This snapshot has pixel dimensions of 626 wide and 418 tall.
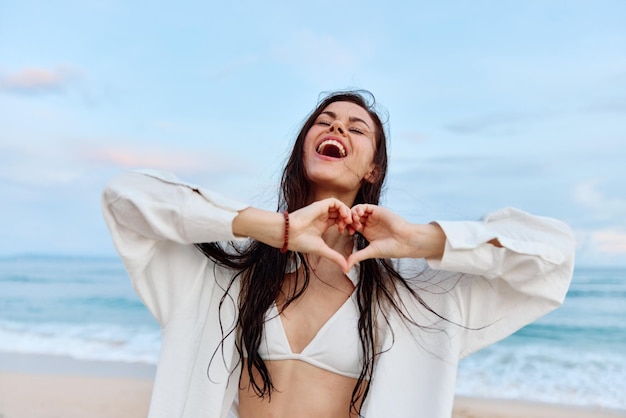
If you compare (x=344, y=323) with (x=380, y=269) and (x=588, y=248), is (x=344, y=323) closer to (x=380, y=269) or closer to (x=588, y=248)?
(x=380, y=269)

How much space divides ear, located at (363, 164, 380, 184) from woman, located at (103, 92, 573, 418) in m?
0.10

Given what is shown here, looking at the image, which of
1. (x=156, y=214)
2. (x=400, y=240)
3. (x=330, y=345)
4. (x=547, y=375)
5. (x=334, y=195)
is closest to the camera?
(x=156, y=214)

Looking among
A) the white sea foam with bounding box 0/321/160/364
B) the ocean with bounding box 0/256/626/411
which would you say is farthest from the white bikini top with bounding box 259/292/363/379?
the white sea foam with bounding box 0/321/160/364

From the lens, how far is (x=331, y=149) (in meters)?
2.30

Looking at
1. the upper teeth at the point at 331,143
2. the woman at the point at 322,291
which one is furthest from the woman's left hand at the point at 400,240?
the upper teeth at the point at 331,143

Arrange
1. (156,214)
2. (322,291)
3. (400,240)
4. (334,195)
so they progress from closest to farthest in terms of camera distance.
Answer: (156,214) < (400,240) < (322,291) < (334,195)

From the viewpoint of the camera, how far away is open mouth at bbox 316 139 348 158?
2.27m

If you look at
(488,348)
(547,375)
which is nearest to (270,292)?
(547,375)

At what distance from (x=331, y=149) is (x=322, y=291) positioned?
0.48m

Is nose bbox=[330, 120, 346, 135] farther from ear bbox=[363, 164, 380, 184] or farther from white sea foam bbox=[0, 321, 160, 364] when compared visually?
white sea foam bbox=[0, 321, 160, 364]

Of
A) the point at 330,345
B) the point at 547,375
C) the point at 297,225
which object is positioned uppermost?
the point at 547,375

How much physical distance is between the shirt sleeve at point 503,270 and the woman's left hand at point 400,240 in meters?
0.03

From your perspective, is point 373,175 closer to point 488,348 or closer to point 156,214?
point 156,214

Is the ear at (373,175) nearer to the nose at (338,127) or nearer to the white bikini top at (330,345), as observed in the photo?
the nose at (338,127)
